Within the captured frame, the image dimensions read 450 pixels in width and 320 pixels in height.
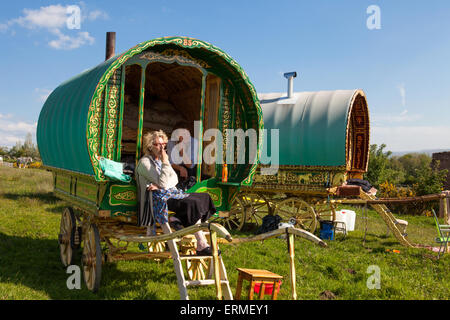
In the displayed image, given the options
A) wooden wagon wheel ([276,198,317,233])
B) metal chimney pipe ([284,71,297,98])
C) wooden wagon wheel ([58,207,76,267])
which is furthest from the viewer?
metal chimney pipe ([284,71,297,98])

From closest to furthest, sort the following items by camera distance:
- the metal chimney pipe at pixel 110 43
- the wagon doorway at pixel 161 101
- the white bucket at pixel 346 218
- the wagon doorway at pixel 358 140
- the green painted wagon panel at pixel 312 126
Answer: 1. the wagon doorway at pixel 161 101
2. the green painted wagon panel at pixel 312 126
3. the metal chimney pipe at pixel 110 43
4. the white bucket at pixel 346 218
5. the wagon doorway at pixel 358 140

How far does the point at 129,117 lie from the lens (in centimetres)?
821

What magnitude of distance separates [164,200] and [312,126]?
20.8 feet

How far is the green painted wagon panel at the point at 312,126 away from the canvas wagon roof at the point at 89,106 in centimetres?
417

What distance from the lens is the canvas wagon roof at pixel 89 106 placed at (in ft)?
17.3

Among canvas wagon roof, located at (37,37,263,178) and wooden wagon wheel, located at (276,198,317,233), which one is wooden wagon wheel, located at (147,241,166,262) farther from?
wooden wagon wheel, located at (276,198,317,233)

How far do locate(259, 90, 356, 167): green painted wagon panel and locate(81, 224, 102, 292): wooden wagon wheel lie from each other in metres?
6.14

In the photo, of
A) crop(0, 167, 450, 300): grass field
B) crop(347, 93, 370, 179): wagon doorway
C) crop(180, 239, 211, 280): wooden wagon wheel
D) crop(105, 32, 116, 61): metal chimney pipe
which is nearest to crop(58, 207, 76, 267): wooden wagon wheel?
crop(0, 167, 450, 300): grass field

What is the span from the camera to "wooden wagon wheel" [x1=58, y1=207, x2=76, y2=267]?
23.5ft

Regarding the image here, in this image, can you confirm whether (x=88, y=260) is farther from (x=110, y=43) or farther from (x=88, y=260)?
(x=110, y=43)

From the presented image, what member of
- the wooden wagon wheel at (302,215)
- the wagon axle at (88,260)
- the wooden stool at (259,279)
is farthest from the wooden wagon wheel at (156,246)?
the wooden wagon wheel at (302,215)

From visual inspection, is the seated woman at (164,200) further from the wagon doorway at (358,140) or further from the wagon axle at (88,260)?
the wagon doorway at (358,140)

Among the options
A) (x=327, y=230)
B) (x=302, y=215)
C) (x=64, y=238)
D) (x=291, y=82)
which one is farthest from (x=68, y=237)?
(x=291, y=82)

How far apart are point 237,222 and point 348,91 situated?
502 centimetres
